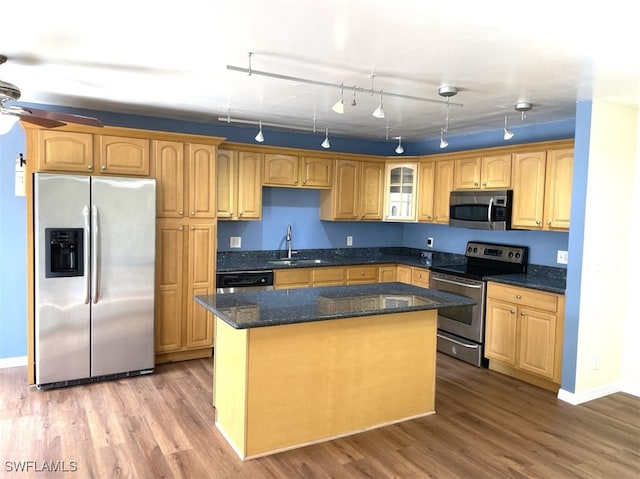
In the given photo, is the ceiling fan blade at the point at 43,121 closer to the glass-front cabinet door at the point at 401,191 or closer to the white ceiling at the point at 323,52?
the white ceiling at the point at 323,52

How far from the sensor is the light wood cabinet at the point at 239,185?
16.7ft


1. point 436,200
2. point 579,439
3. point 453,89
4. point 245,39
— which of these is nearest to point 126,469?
point 245,39

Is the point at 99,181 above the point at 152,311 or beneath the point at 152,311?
above

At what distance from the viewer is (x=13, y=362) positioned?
4.50m

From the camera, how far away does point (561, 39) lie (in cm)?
248

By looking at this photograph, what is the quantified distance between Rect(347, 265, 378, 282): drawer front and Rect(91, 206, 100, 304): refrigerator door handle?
2.74 m

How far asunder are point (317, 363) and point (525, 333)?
2.24 m

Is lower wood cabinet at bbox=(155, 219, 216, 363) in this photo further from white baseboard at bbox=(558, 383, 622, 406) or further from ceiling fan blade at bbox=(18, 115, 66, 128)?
white baseboard at bbox=(558, 383, 622, 406)

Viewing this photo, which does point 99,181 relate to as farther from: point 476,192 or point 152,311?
point 476,192

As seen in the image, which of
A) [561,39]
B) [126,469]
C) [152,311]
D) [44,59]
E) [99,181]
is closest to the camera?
[561,39]

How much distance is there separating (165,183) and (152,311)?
1.19 meters

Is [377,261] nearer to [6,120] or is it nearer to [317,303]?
[317,303]

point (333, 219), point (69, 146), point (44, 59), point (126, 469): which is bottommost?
point (126, 469)

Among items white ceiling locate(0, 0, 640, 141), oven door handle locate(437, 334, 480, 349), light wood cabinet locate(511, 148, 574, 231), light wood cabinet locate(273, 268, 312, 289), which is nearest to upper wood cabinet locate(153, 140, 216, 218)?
white ceiling locate(0, 0, 640, 141)
